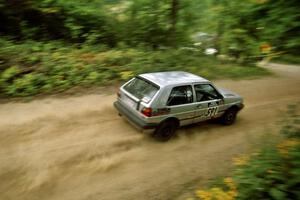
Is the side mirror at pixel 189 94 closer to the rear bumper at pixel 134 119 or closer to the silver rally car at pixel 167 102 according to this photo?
the silver rally car at pixel 167 102

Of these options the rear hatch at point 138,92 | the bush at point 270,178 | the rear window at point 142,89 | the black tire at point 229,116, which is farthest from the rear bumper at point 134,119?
the black tire at point 229,116

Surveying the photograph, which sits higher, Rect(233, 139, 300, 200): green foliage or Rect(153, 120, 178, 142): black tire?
Rect(233, 139, 300, 200): green foliage

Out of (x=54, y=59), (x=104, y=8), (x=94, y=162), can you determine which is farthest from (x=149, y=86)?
(x=104, y=8)

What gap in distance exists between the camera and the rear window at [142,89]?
23.7 feet

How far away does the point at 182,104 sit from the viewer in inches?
296

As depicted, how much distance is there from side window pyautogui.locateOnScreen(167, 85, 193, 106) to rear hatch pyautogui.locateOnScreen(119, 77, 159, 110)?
1.49 ft

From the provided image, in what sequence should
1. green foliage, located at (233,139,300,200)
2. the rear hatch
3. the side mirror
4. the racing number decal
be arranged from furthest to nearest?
the racing number decal, the side mirror, the rear hatch, green foliage, located at (233,139,300,200)

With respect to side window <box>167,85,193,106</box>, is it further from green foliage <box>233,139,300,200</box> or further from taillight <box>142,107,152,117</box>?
green foliage <box>233,139,300,200</box>

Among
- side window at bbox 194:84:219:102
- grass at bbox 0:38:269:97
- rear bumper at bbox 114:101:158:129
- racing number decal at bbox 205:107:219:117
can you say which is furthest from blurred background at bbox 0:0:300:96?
rear bumper at bbox 114:101:158:129

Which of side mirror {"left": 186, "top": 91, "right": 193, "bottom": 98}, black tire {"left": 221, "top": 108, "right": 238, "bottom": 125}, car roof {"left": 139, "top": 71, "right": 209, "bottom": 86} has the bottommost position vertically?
black tire {"left": 221, "top": 108, "right": 238, "bottom": 125}

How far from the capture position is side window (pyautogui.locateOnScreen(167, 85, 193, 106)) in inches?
289

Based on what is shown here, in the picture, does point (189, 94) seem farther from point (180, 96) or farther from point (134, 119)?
point (134, 119)

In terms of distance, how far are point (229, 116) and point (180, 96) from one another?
2150mm

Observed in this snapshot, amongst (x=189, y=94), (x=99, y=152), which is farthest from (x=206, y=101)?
(x=99, y=152)
